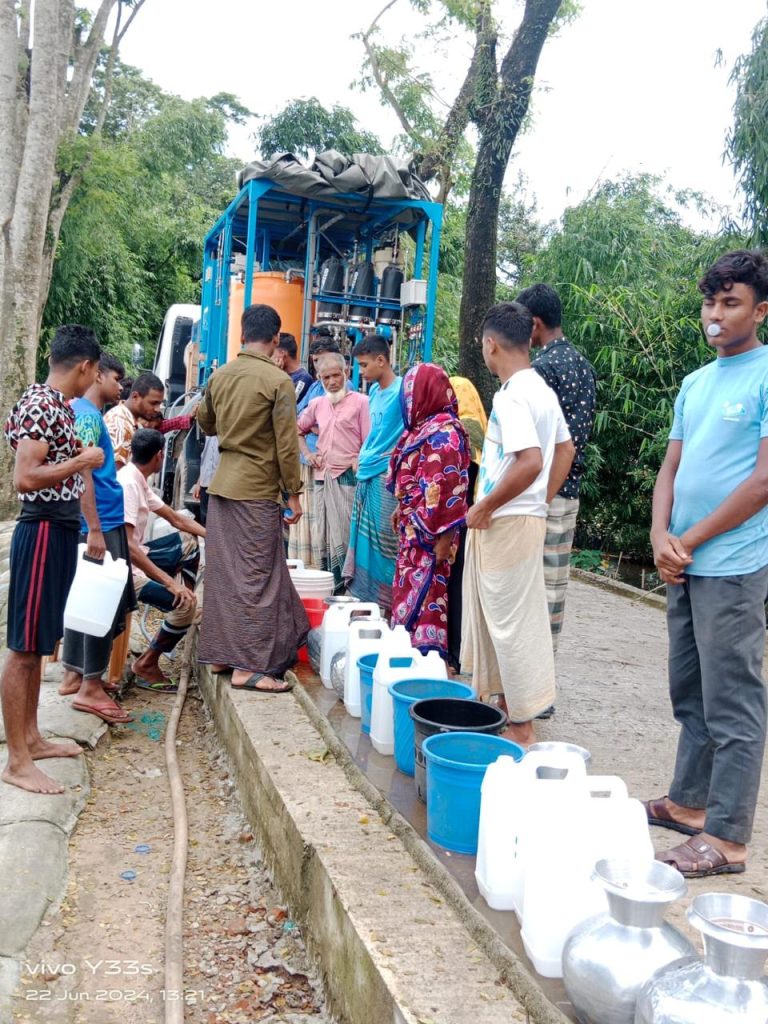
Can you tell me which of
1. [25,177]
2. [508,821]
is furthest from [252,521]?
[25,177]

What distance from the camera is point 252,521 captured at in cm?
450

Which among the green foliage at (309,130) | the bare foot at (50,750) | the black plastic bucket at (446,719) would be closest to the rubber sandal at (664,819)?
the black plastic bucket at (446,719)

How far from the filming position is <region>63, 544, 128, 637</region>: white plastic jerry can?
14.0ft

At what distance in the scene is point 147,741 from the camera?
4715mm

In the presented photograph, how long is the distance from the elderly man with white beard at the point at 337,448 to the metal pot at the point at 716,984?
13.8ft

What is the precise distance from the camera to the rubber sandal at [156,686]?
555 centimetres

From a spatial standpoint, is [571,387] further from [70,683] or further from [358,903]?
[70,683]

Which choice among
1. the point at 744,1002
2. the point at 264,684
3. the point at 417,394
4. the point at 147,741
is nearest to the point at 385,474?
the point at 417,394

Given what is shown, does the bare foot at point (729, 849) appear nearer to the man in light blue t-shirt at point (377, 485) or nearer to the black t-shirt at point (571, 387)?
the black t-shirt at point (571, 387)

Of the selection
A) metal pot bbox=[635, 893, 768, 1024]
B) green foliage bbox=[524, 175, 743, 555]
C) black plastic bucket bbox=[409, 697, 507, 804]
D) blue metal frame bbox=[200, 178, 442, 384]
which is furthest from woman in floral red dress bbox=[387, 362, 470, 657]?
green foliage bbox=[524, 175, 743, 555]

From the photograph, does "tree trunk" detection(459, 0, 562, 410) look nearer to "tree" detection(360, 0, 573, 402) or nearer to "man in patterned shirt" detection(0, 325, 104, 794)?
"tree" detection(360, 0, 573, 402)

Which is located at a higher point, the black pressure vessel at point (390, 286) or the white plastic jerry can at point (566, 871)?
the black pressure vessel at point (390, 286)

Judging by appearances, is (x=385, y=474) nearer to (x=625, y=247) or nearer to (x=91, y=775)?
(x=91, y=775)

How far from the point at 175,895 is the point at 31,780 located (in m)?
0.95
